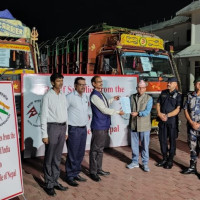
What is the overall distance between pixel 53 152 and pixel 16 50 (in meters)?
4.17

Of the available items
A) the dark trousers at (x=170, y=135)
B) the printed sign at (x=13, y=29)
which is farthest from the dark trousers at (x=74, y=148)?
the printed sign at (x=13, y=29)

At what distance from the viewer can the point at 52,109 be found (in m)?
4.42

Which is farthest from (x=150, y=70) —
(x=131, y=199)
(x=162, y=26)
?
(x=162, y=26)

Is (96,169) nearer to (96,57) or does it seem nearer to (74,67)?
(96,57)

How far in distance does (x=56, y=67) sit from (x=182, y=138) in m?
5.74

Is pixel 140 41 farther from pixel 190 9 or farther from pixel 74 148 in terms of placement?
pixel 190 9

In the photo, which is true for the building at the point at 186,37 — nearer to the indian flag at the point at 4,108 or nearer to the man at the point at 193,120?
the man at the point at 193,120

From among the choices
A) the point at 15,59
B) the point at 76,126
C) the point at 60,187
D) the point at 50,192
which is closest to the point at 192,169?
the point at 76,126

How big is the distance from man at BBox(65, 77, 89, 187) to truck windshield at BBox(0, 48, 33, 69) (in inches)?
130

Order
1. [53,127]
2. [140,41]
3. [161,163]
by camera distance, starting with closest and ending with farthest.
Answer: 1. [53,127]
2. [161,163]
3. [140,41]

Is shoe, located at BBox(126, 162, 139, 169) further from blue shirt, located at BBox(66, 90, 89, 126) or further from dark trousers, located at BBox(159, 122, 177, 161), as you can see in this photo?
blue shirt, located at BBox(66, 90, 89, 126)

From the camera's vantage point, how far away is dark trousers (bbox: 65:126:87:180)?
16.1 ft

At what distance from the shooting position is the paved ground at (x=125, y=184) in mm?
4547

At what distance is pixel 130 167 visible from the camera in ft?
19.4
